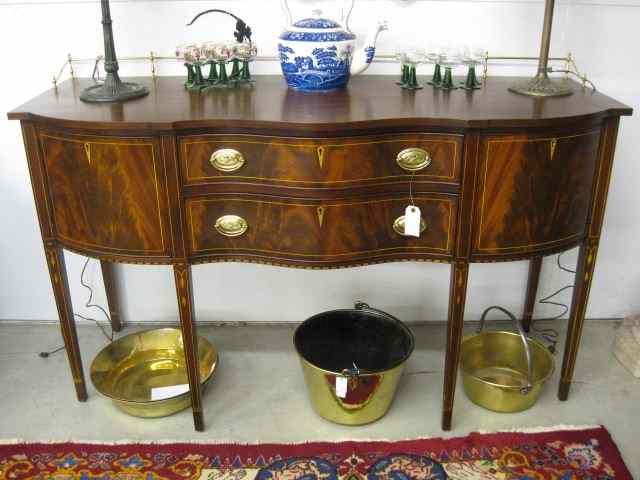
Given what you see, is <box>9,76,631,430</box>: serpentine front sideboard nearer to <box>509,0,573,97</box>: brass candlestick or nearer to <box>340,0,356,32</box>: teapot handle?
<box>509,0,573,97</box>: brass candlestick

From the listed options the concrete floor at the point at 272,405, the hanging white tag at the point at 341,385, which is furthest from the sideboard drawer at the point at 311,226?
the concrete floor at the point at 272,405

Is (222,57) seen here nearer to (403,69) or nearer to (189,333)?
(403,69)

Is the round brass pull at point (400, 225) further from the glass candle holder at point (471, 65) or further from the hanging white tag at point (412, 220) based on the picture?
the glass candle holder at point (471, 65)

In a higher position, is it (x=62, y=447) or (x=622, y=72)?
(x=622, y=72)

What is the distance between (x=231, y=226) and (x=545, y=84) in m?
0.93

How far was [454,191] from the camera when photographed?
1647 mm

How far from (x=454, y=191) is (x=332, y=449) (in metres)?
0.79

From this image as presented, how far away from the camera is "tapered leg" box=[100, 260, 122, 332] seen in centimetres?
233

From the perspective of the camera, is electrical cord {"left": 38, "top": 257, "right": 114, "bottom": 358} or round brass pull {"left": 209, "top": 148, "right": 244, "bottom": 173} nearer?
round brass pull {"left": 209, "top": 148, "right": 244, "bottom": 173}

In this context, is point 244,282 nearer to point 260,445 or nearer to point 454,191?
point 260,445

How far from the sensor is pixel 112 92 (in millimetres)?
1771

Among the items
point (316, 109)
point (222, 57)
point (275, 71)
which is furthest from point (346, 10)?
point (316, 109)

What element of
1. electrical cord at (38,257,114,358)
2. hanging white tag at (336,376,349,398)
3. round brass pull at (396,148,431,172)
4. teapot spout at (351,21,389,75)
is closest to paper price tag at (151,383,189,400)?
electrical cord at (38,257,114,358)

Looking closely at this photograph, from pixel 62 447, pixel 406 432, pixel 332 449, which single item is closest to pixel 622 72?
pixel 406 432
